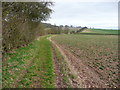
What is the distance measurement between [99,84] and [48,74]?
8.54 feet

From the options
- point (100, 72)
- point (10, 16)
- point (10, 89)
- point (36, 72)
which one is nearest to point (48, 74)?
point (36, 72)

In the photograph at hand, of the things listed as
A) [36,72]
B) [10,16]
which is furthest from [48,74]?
[10,16]

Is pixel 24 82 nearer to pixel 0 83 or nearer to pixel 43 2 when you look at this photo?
pixel 0 83

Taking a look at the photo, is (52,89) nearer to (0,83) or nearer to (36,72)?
(36,72)

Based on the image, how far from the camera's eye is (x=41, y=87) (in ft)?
12.5

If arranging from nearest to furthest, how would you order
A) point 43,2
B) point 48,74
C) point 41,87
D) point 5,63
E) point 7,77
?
point 41,87
point 7,77
point 48,74
point 5,63
point 43,2

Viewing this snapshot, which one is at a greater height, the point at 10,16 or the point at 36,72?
the point at 10,16

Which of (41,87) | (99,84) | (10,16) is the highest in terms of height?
(10,16)

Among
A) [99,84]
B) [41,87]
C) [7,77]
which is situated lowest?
[99,84]

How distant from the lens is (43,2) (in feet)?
45.6

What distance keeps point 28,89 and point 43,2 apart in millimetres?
13155

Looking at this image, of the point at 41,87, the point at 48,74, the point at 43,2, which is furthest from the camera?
the point at 43,2

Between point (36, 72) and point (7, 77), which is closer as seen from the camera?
point (7, 77)

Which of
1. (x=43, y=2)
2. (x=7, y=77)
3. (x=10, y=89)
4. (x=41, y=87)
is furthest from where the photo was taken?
(x=43, y=2)
